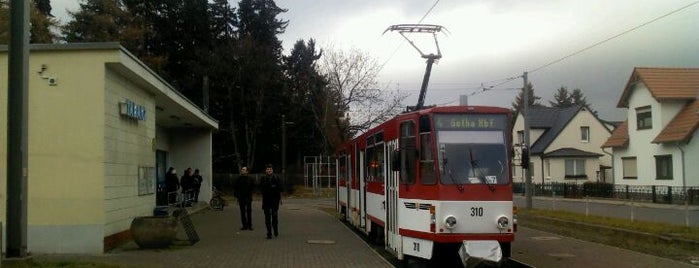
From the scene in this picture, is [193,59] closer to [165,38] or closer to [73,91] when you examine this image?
[165,38]

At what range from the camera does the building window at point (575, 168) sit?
55719mm

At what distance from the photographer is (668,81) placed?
40312 mm

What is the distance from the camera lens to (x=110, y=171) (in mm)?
14461

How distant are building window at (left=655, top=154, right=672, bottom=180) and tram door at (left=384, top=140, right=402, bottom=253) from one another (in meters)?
29.8

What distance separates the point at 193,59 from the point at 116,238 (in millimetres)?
48226

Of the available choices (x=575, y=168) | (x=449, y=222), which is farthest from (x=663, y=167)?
(x=449, y=222)

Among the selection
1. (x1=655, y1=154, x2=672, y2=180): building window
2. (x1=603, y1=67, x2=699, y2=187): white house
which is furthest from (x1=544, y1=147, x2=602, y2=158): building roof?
(x1=655, y1=154, x2=672, y2=180): building window

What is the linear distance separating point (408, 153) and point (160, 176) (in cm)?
1880

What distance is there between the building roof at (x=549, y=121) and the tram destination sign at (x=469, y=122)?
152 feet

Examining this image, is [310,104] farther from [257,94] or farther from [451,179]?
[451,179]

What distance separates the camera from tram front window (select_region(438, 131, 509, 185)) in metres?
11.8

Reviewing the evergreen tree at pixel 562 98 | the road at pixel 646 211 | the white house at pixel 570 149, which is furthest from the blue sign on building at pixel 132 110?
the evergreen tree at pixel 562 98

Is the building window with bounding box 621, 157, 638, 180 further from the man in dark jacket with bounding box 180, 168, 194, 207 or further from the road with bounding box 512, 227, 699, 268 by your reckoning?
the man in dark jacket with bounding box 180, 168, 194, 207

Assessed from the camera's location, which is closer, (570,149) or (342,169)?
(342,169)
